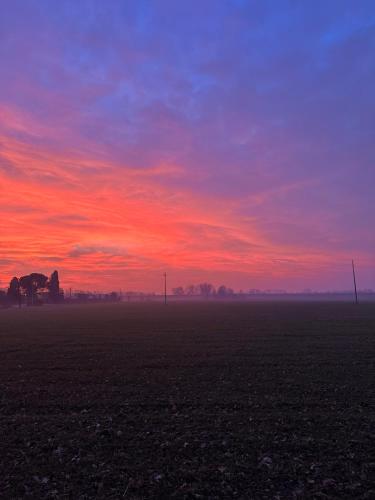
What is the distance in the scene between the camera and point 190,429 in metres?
10.1

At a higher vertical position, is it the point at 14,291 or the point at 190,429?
the point at 14,291

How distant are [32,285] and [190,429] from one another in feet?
566

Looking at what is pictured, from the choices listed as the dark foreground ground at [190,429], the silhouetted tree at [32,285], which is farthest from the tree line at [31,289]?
the dark foreground ground at [190,429]

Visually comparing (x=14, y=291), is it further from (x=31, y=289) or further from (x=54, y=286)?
(x=54, y=286)

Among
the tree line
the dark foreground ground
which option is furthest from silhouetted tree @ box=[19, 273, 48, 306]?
the dark foreground ground

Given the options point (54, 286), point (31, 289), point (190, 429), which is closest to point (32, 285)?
point (31, 289)

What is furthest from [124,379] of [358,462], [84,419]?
[358,462]

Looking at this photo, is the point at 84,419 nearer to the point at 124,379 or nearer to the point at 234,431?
the point at 234,431

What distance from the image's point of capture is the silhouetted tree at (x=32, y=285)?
547 ft

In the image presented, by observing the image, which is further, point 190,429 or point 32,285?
point 32,285

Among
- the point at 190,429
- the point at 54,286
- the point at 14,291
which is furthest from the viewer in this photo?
the point at 54,286

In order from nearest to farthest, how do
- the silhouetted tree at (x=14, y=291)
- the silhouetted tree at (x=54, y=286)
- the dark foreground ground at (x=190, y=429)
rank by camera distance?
the dark foreground ground at (x=190, y=429)
the silhouetted tree at (x=14, y=291)
the silhouetted tree at (x=54, y=286)

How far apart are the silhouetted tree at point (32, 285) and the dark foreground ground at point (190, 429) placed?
158 m

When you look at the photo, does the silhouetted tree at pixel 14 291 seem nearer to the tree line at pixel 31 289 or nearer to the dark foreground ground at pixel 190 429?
the tree line at pixel 31 289
